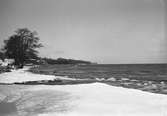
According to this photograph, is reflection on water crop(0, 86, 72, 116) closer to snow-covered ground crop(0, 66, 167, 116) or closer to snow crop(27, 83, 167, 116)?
snow-covered ground crop(0, 66, 167, 116)

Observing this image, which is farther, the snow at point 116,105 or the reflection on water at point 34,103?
the reflection on water at point 34,103

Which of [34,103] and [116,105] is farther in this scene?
[34,103]

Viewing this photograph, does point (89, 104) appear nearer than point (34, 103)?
Yes

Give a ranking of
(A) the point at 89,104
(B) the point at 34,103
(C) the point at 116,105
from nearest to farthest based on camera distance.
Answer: (C) the point at 116,105 < (A) the point at 89,104 < (B) the point at 34,103

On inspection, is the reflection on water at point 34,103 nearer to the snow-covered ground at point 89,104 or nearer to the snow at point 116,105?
the snow-covered ground at point 89,104

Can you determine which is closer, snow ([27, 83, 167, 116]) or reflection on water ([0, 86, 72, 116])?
snow ([27, 83, 167, 116])


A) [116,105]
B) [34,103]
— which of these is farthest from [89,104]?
[34,103]

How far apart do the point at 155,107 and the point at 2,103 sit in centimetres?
460

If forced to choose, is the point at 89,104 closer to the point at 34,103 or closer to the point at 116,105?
the point at 116,105

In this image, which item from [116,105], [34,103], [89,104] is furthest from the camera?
[34,103]

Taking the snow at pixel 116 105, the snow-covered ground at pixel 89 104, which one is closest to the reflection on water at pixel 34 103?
the snow-covered ground at pixel 89 104

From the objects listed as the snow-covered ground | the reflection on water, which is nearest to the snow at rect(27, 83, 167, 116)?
the snow-covered ground

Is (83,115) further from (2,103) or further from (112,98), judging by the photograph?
(2,103)

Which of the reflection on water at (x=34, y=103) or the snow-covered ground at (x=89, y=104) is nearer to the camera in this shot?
the snow-covered ground at (x=89, y=104)
